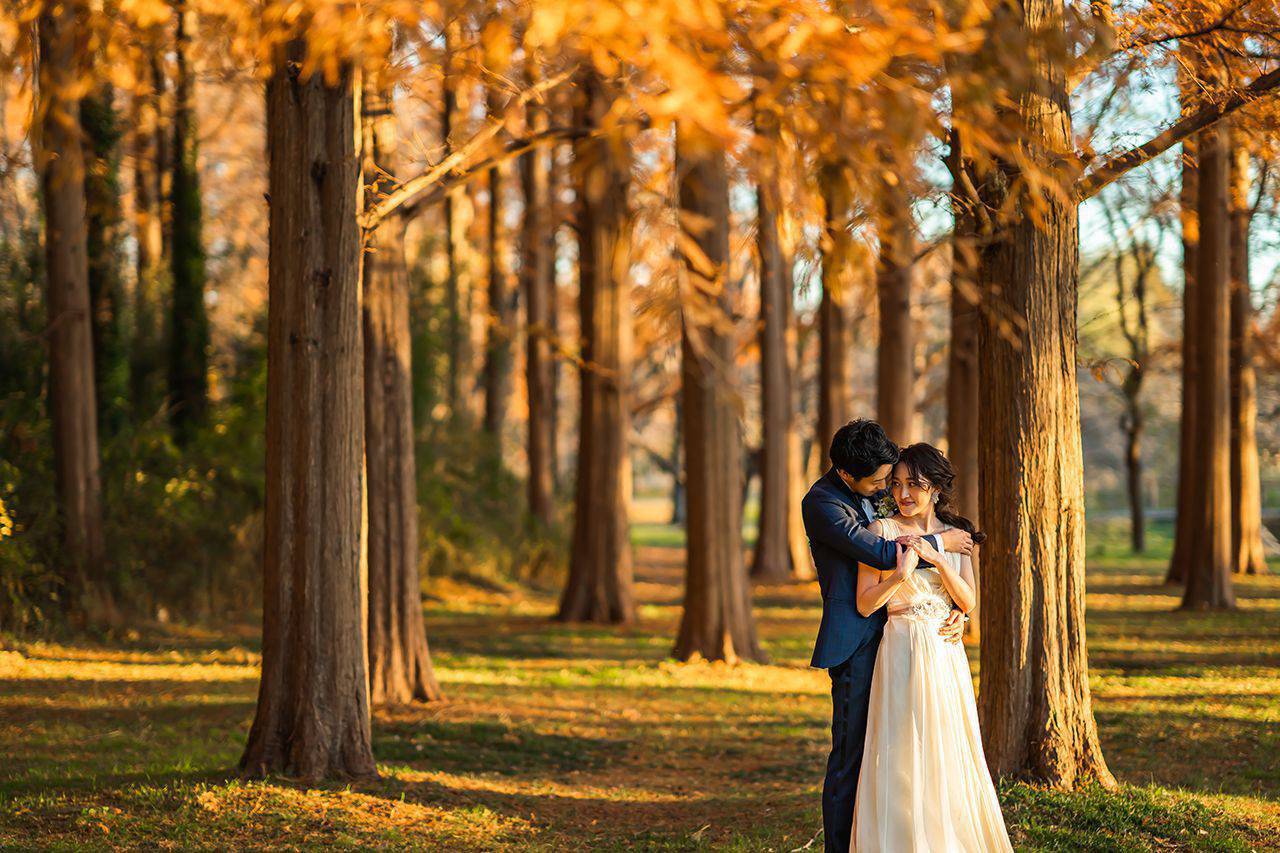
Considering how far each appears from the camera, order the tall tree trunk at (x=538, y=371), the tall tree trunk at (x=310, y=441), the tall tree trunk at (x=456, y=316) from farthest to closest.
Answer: the tall tree trunk at (x=456, y=316), the tall tree trunk at (x=538, y=371), the tall tree trunk at (x=310, y=441)

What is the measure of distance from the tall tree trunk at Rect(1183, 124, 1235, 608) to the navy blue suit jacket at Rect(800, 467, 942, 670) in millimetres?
13594

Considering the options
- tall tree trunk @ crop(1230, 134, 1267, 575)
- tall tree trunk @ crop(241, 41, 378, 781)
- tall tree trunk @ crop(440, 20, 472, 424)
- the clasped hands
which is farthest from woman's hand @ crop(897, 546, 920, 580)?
tall tree trunk @ crop(440, 20, 472, 424)

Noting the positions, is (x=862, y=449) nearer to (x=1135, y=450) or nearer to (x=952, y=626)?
(x=952, y=626)

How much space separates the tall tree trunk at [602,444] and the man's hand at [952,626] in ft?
37.5

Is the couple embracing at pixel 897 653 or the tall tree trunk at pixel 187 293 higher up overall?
the tall tree trunk at pixel 187 293

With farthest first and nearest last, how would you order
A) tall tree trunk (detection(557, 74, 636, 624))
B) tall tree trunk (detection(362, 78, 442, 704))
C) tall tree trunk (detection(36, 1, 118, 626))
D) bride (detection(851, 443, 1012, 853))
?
tall tree trunk (detection(557, 74, 636, 624)) < tall tree trunk (detection(36, 1, 118, 626)) < tall tree trunk (detection(362, 78, 442, 704)) < bride (detection(851, 443, 1012, 853))

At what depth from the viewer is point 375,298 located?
10.7m

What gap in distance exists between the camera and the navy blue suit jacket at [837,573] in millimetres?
5621

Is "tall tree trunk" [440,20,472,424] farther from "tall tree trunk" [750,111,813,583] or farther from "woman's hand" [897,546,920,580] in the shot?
"woman's hand" [897,546,920,580]

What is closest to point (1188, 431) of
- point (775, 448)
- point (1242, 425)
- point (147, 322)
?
point (1242, 425)

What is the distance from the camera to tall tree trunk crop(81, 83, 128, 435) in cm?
1655

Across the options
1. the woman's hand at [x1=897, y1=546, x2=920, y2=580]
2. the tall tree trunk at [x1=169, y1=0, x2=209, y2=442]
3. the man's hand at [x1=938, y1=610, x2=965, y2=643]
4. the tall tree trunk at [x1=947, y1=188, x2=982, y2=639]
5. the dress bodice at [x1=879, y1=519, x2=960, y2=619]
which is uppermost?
the tall tree trunk at [x1=169, y1=0, x2=209, y2=442]

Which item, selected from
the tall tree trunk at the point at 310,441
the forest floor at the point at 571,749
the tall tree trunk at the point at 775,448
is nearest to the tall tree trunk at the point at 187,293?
the forest floor at the point at 571,749

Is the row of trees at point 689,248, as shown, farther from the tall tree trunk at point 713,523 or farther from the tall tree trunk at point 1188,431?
the tall tree trunk at point 1188,431
